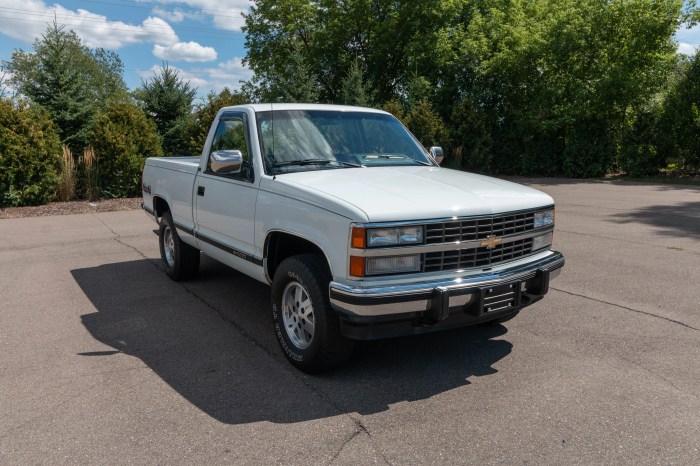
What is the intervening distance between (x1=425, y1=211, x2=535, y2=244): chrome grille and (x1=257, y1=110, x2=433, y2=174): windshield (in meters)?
1.33

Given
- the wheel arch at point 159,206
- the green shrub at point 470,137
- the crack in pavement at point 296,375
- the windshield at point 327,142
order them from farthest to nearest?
the green shrub at point 470,137, the wheel arch at point 159,206, the windshield at point 327,142, the crack in pavement at point 296,375

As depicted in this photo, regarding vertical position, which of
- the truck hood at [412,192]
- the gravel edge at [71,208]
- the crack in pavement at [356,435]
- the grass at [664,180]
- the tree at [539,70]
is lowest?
the gravel edge at [71,208]

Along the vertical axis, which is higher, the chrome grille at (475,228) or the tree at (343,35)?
the tree at (343,35)

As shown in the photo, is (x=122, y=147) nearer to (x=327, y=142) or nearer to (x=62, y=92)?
(x=62, y=92)

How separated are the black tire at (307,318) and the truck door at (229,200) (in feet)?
2.15

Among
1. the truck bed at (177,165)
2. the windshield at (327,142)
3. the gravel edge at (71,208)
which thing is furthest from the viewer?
the gravel edge at (71,208)

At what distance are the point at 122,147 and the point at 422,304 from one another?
1293 centimetres

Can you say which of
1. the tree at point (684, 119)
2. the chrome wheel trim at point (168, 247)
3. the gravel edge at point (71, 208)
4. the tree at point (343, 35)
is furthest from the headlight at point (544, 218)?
the tree at point (343, 35)

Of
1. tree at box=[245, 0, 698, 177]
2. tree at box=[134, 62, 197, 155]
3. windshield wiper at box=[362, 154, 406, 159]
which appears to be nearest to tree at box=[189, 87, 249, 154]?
tree at box=[134, 62, 197, 155]

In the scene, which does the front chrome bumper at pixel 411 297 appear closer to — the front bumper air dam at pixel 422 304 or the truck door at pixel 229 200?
the front bumper air dam at pixel 422 304

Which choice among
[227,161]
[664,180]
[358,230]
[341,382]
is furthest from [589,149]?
[358,230]

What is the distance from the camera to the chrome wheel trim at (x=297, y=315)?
411cm

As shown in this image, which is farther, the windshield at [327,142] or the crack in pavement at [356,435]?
the windshield at [327,142]

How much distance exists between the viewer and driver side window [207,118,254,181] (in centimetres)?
479
